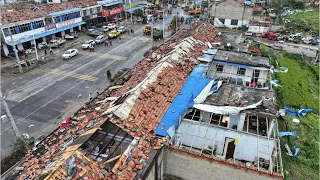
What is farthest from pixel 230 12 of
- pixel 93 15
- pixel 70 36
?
pixel 70 36

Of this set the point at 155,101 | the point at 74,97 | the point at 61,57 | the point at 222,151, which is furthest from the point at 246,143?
the point at 61,57

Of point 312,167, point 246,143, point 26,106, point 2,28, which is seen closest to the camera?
point 246,143

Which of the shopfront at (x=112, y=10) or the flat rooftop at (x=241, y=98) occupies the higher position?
the shopfront at (x=112, y=10)

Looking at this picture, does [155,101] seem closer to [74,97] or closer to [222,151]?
[222,151]

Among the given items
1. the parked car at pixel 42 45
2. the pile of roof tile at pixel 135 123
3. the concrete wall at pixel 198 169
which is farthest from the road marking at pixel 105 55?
the concrete wall at pixel 198 169

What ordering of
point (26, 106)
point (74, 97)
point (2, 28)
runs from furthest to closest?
point (2, 28) < point (74, 97) < point (26, 106)

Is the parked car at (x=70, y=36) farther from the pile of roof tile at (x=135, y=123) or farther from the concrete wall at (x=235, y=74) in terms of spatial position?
the concrete wall at (x=235, y=74)

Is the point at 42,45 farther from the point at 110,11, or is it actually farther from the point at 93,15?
the point at 110,11
